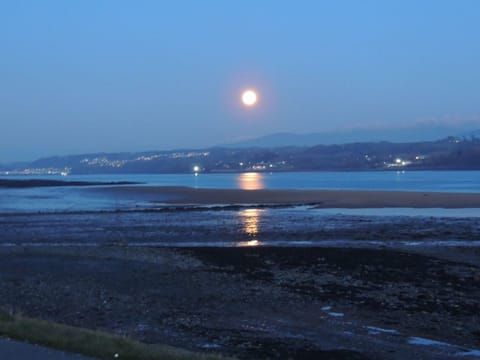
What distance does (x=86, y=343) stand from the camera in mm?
8305

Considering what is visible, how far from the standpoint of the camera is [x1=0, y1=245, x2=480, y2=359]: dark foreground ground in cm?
1065

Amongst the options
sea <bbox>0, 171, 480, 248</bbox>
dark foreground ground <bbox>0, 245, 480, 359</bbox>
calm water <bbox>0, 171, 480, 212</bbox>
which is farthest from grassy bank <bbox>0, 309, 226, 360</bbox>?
calm water <bbox>0, 171, 480, 212</bbox>

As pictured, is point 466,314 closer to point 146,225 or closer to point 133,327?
point 133,327

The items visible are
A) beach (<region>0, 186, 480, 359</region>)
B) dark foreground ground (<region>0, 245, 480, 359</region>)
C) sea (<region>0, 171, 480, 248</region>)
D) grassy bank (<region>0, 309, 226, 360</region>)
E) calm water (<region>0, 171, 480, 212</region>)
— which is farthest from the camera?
calm water (<region>0, 171, 480, 212</region>)

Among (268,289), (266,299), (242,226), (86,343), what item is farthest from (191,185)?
(86,343)

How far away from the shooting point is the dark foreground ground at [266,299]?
1065 centimetres

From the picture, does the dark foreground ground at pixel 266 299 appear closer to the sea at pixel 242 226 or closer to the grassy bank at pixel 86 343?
the grassy bank at pixel 86 343

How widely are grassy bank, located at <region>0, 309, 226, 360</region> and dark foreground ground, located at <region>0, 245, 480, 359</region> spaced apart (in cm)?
173

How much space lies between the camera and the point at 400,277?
1728 centimetres

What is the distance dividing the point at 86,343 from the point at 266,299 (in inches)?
248

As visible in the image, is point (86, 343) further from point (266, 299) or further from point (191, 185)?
point (191, 185)

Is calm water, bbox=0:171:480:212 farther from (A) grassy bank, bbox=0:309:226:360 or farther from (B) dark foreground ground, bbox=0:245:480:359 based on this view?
(A) grassy bank, bbox=0:309:226:360

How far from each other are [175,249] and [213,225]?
11336mm

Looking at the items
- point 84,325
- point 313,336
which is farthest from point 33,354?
point 313,336
